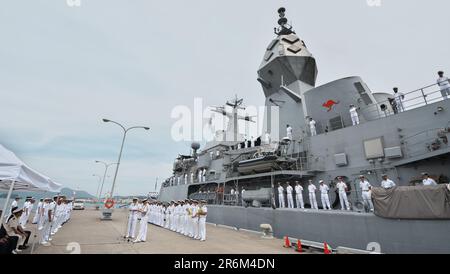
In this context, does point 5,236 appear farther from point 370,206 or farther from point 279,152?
point 279,152

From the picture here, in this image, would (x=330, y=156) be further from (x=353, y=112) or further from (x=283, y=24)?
(x=283, y=24)

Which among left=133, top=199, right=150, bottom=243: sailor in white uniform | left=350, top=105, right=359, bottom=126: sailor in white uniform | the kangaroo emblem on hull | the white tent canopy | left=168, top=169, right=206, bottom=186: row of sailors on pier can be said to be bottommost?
left=133, top=199, right=150, bottom=243: sailor in white uniform

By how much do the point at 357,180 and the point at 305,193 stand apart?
2644 mm

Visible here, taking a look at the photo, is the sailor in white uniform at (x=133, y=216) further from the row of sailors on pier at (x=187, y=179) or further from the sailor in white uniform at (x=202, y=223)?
the row of sailors on pier at (x=187, y=179)

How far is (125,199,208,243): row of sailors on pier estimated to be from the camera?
23.5ft

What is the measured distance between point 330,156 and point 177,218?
7.81 m

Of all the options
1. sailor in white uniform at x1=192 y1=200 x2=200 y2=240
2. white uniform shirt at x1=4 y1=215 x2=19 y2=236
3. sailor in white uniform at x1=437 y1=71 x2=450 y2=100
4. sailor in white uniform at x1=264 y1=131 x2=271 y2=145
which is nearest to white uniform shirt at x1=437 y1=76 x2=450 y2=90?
sailor in white uniform at x1=437 y1=71 x2=450 y2=100

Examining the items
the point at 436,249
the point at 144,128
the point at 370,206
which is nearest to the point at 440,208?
the point at 436,249

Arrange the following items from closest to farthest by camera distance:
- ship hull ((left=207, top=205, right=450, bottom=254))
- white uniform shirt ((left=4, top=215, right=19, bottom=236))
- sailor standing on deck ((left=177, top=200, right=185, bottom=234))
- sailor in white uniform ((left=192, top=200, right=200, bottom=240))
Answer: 1. white uniform shirt ((left=4, top=215, right=19, bottom=236))
2. ship hull ((left=207, top=205, right=450, bottom=254))
3. sailor in white uniform ((left=192, top=200, right=200, bottom=240))
4. sailor standing on deck ((left=177, top=200, right=185, bottom=234))

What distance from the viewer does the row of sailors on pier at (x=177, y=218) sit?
23.5ft

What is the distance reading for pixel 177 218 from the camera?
10117mm

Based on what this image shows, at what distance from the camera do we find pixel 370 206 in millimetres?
6988

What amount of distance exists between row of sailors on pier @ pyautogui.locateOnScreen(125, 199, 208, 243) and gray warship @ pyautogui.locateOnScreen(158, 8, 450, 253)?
3.25m

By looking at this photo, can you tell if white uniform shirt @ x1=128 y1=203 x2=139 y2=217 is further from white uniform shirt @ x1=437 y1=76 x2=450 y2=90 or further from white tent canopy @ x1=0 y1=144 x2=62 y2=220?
white uniform shirt @ x1=437 y1=76 x2=450 y2=90
